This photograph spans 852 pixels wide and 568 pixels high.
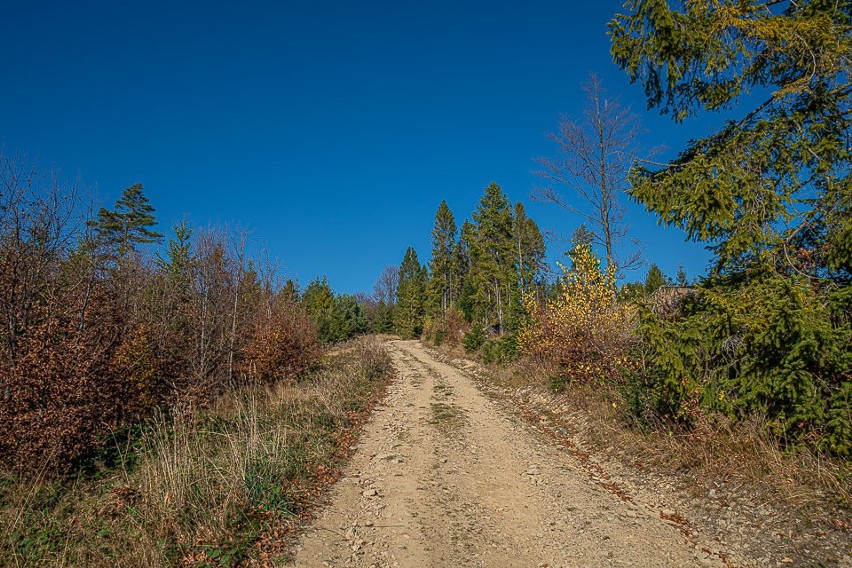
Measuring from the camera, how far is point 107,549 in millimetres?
4738

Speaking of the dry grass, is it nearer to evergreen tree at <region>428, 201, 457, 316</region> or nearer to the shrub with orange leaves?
the shrub with orange leaves

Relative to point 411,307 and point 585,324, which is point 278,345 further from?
point 411,307

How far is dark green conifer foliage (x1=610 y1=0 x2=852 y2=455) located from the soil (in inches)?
69.5

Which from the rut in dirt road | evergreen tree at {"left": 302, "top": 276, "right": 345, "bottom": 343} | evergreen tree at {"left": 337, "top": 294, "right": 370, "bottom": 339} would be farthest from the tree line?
evergreen tree at {"left": 337, "top": 294, "right": 370, "bottom": 339}

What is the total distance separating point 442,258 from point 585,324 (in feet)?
143

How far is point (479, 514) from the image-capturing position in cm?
550

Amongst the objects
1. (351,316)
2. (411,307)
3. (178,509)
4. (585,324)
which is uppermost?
(411,307)

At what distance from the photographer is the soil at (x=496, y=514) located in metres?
4.50

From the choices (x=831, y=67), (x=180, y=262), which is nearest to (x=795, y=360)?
(x=831, y=67)

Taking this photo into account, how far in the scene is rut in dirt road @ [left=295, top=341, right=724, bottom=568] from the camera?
179 inches

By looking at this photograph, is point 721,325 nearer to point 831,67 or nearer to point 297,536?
point 831,67

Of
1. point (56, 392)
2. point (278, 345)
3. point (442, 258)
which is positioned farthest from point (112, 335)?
point (442, 258)

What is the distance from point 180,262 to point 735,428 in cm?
1774

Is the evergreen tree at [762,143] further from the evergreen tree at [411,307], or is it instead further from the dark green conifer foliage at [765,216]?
the evergreen tree at [411,307]
